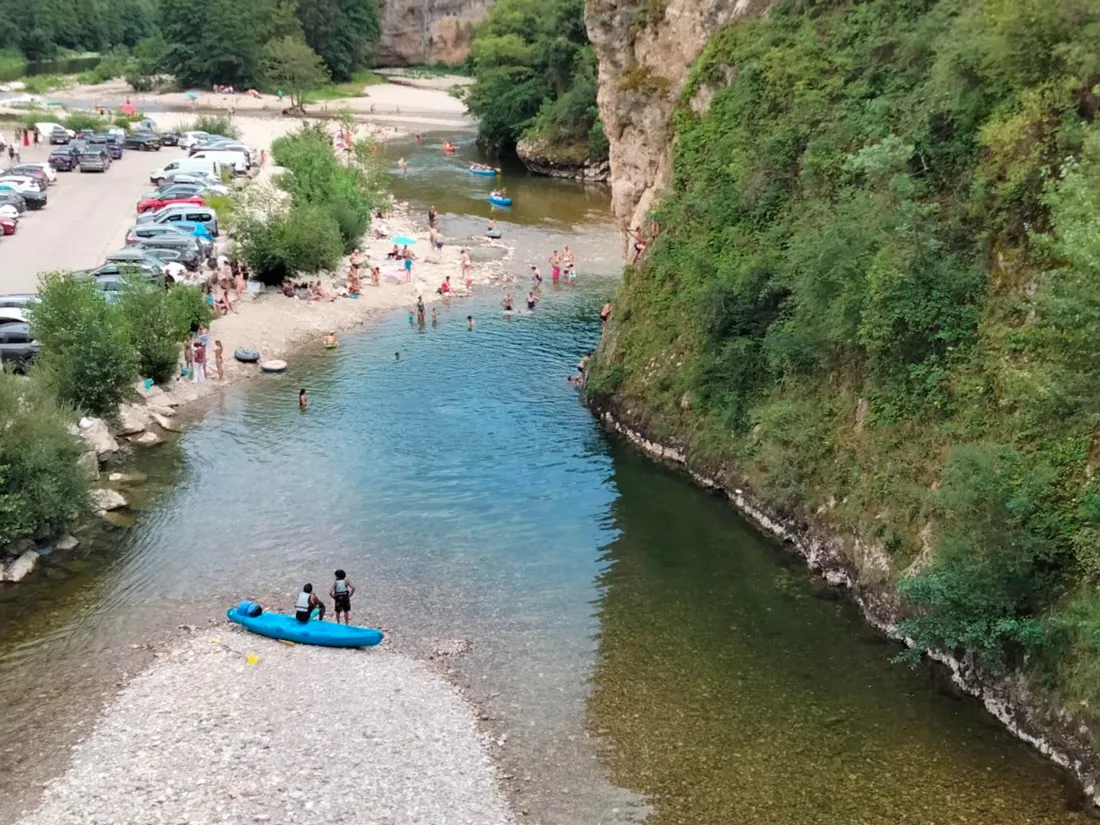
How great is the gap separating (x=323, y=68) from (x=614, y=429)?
103708 mm

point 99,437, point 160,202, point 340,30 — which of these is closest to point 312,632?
point 99,437

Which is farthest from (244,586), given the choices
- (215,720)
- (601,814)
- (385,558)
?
(601,814)

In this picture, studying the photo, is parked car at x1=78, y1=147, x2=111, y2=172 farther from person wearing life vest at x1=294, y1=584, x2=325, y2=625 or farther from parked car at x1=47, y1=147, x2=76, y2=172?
person wearing life vest at x1=294, y1=584, x2=325, y2=625

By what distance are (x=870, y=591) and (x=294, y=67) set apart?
109 metres

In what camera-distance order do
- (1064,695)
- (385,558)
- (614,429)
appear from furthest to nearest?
1. (614,429)
2. (385,558)
3. (1064,695)

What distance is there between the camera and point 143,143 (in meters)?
83.0

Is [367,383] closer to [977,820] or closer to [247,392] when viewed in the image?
[247,392]

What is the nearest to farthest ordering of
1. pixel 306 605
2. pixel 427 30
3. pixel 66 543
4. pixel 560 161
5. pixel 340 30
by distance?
pixel 306 605, pixel 66 543, pixel 560 161, pixel 340 30, pixel 427 30

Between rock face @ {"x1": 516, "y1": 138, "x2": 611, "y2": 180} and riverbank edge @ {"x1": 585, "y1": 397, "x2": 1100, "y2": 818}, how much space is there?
52.5 meters

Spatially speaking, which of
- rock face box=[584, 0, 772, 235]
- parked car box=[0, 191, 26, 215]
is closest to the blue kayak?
rock face box=[584, 0, 772, 235]

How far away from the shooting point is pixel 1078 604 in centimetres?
1759

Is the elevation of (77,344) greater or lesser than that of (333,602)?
greater

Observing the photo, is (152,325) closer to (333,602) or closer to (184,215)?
(333,602)

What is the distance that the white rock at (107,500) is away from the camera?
28.4 m
